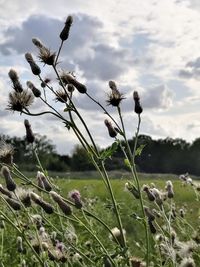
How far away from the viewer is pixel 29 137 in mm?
3684

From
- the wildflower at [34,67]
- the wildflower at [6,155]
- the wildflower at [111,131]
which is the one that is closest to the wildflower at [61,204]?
the wildflower at [6,155]

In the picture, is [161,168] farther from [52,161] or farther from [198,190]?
[198,190]

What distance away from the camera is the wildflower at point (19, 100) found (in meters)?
3.15

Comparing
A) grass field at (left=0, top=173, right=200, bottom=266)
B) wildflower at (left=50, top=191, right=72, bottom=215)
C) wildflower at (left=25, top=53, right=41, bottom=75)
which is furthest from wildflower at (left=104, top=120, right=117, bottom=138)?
wildflower at (left=50, top=191, right=72, bottom=215)

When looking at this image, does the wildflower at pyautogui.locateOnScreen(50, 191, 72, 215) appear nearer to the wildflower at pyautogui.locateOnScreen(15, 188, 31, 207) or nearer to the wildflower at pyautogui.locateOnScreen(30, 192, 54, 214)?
the wildflower at pyautogui.locateOnScreen(30, 192, 54, 214)

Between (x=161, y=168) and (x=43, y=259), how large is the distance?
74.0m

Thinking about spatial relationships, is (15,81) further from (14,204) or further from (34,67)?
(14,204)

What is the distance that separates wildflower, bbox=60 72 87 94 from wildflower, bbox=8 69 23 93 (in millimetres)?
242

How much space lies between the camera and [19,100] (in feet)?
10.3

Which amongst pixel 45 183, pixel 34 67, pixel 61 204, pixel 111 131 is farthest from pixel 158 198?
pixel 34 67

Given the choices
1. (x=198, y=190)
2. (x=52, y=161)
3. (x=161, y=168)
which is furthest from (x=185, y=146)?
(x=198, y=190)

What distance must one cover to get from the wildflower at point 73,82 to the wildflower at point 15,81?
24 cm

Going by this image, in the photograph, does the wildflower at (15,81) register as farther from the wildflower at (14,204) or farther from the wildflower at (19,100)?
the wildflower at (14,204)

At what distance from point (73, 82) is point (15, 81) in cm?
37
